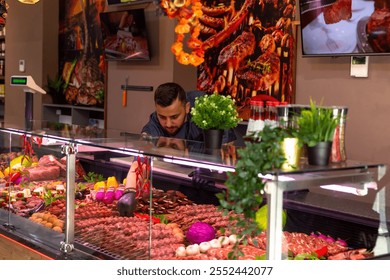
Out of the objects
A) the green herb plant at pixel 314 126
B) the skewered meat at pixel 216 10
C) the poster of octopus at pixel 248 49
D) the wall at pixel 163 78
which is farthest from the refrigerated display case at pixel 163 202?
the skewered meat at pixel 216 10

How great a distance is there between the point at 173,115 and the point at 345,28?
165 cm

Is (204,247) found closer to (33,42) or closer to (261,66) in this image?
(261,66)

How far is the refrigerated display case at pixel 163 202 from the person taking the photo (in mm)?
2311

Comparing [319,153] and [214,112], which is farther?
[214,112]

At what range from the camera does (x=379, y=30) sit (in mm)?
4770

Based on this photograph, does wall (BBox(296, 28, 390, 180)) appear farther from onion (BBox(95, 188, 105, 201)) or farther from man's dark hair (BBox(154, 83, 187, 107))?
onion (BBox(95, 188, 105, 201))

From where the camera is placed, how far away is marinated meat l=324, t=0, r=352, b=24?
4949mm

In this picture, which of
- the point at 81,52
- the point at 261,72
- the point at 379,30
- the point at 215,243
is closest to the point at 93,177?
the point at 215,243

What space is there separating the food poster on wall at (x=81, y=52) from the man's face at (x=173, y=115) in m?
4.30

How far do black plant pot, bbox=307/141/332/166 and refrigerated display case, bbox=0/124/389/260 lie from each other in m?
0.05

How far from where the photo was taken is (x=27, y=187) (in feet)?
12.2
